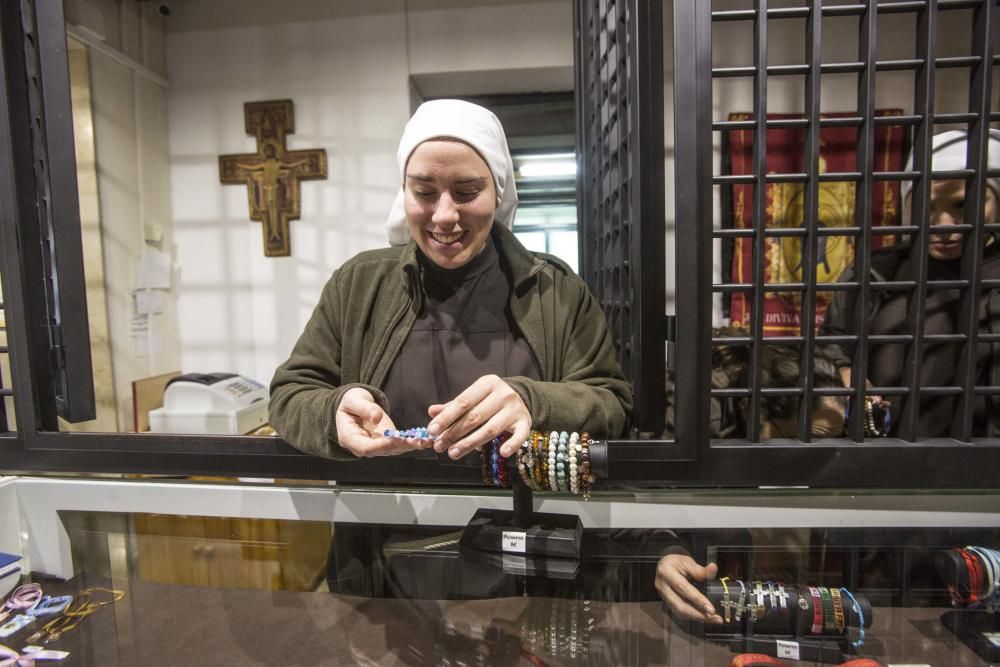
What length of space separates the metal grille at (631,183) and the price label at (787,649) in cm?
27

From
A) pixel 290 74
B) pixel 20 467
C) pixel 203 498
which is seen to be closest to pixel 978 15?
pixel 203 498

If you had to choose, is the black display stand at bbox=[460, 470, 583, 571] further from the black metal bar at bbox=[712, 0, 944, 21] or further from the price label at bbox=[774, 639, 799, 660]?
the black metal bar at bbox=[712, 0, 944, 21]

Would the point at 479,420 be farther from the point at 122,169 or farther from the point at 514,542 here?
the point at 122,169

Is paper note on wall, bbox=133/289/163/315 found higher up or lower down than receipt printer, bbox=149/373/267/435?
higher up

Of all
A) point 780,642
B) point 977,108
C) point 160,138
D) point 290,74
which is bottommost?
point 780,642

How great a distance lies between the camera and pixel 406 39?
7.13 ft

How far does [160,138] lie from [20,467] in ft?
6.51

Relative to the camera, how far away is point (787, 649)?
1.77 ft

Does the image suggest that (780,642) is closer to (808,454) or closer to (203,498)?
(808,454)

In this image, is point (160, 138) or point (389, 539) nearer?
point (389, 539)

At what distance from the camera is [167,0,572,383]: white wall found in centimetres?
215

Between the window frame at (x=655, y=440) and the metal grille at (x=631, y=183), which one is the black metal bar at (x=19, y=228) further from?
the metal grille at (x=631, y=183)

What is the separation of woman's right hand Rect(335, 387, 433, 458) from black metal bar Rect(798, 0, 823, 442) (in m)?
0.47

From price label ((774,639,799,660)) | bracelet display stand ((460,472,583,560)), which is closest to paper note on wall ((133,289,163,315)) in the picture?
bracelet display stand ((460,472,583,560))
